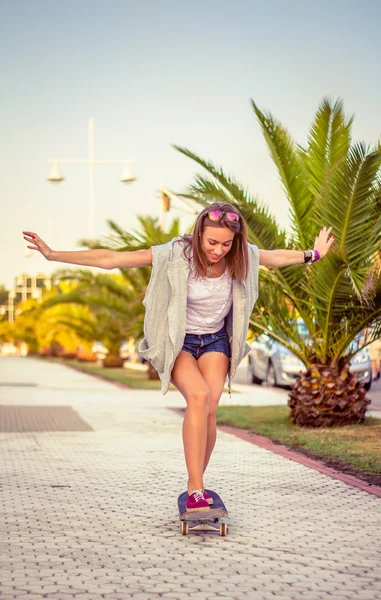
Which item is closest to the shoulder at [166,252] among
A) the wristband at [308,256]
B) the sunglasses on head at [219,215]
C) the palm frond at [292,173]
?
the sunglasses on head at [219,215]

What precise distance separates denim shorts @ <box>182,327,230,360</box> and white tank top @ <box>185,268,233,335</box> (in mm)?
→ 35

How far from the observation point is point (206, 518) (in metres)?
5.09

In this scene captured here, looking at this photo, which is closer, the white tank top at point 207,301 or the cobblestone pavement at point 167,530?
the cobblestone pavement at point 167,530

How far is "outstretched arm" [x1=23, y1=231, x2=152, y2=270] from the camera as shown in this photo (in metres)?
5.36

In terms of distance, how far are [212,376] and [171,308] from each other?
0.47 meters

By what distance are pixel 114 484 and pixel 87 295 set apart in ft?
70.8

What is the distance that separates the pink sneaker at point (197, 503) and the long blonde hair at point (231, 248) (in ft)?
3.98

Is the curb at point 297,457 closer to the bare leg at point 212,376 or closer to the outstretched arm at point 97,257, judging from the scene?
the bare leg at point 212,376

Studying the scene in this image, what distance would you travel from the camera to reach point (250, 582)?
167 inches

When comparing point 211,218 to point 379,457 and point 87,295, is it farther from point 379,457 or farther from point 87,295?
point 87,295

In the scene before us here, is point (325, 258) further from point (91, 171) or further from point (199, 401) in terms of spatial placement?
point (91, 171)

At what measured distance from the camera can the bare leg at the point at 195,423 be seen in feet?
16.9

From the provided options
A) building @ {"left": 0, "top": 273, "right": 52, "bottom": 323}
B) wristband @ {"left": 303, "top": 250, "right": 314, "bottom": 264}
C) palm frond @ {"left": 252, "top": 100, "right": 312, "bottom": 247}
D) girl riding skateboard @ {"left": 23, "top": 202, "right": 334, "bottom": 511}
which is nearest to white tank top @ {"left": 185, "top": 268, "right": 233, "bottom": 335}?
girl riding skateboard @ {"left": 23, "top": 202, "right": 334, "bottom": 511}

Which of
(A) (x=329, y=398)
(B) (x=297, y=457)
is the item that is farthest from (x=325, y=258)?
(B) (x=297, y=457)
